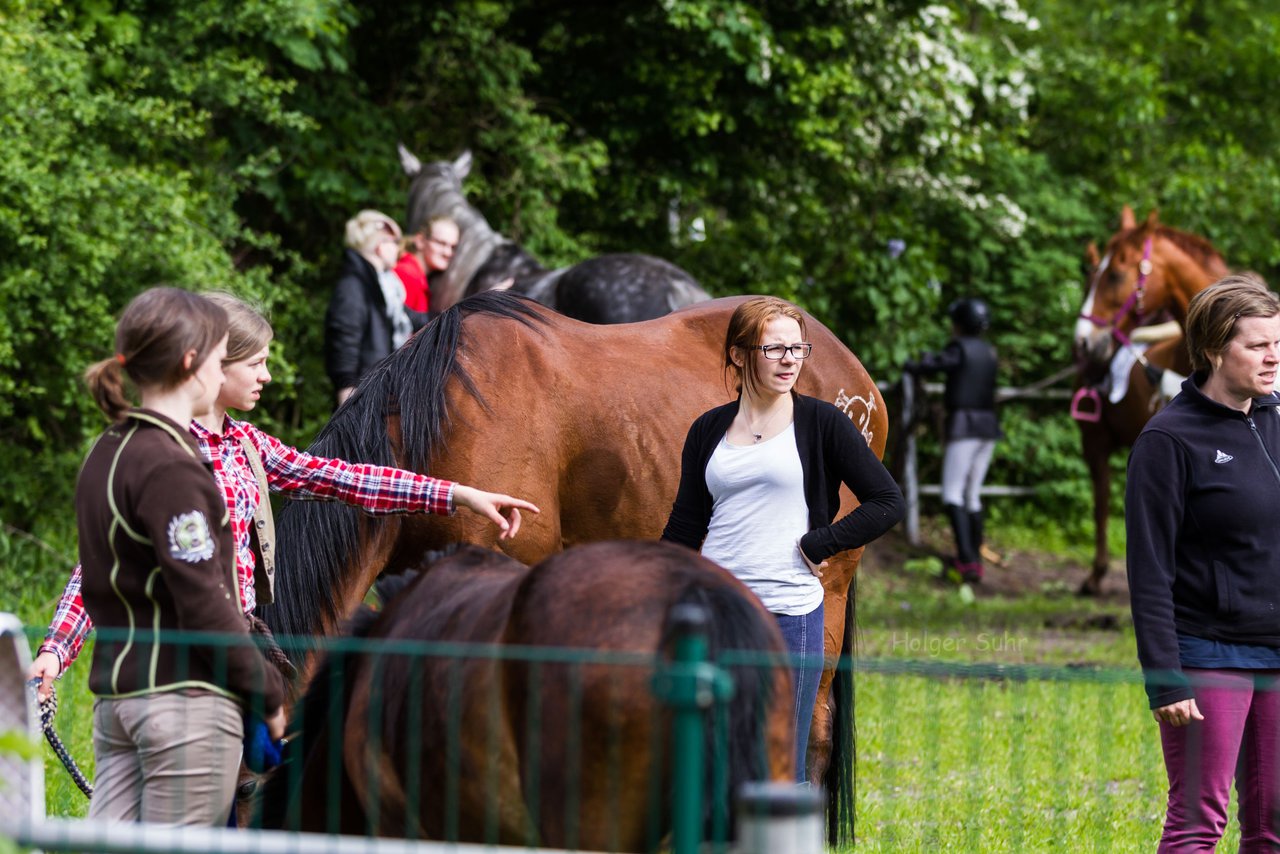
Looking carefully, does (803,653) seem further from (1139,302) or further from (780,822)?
(1139,302)

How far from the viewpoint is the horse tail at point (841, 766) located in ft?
15.7

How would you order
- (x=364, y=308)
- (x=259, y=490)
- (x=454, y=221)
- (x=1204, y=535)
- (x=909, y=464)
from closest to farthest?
(x=259, y=490) → (x=1204, y=535) → (x=364, y=308) → (x=454, y=221) → (x=909, y=464)

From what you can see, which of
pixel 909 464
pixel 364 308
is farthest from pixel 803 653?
pixel 909 464

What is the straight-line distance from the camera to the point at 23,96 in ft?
25.0

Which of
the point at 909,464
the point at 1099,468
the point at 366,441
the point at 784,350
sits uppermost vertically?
the point at 784,350

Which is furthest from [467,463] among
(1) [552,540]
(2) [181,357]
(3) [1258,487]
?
(3) [1258,487]

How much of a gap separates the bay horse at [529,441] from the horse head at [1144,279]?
5629 millimetres

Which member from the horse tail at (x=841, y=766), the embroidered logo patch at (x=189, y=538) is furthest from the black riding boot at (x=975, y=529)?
the embroidered logo patch at (x=189, y=538)

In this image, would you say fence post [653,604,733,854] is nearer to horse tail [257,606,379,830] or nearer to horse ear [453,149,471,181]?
horse tail [257,606,379,830]

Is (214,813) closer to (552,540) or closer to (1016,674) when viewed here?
(1016,674)

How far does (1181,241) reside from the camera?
10.4 metres

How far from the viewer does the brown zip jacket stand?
9.04 ft

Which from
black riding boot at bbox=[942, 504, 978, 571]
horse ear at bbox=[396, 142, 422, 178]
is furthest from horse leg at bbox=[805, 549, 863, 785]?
black riding boot at bbox=[942, 504, 978, 571]

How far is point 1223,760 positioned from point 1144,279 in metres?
7.42
